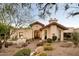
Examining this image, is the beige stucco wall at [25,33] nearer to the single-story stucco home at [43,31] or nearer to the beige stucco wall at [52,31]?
the single-story stucco home at [43,31]

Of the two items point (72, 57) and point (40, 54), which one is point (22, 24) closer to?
point (40, 54)

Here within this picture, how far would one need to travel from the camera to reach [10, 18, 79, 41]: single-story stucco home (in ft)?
8.46

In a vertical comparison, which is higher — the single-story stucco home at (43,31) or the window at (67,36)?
the single-story stucco home at (43,31)

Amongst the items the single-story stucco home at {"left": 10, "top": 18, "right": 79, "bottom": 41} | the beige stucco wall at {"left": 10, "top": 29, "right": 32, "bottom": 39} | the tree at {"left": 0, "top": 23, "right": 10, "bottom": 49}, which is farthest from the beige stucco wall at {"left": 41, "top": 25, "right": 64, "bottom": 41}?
the tree at {"left": 0, "top": 23, "right": 10, "bottom": 49}

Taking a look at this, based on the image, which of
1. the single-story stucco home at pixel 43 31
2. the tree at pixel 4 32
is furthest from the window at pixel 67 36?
the tree at pixel 4 32

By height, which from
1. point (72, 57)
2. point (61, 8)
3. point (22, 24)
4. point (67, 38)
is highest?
point (61, 8)

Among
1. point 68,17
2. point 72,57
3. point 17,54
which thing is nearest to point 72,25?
point 68,17

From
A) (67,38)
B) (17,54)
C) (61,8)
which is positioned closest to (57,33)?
(67,38)

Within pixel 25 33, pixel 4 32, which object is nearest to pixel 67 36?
pixel 25 33

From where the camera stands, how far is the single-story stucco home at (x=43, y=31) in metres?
2.58

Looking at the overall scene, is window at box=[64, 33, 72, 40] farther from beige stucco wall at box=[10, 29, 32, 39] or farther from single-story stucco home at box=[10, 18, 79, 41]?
beige stucco wall at box=[10, 29, 32, 39]

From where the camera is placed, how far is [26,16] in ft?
8.54

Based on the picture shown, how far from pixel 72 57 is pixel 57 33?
1.05 feet

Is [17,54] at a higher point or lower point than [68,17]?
lower
